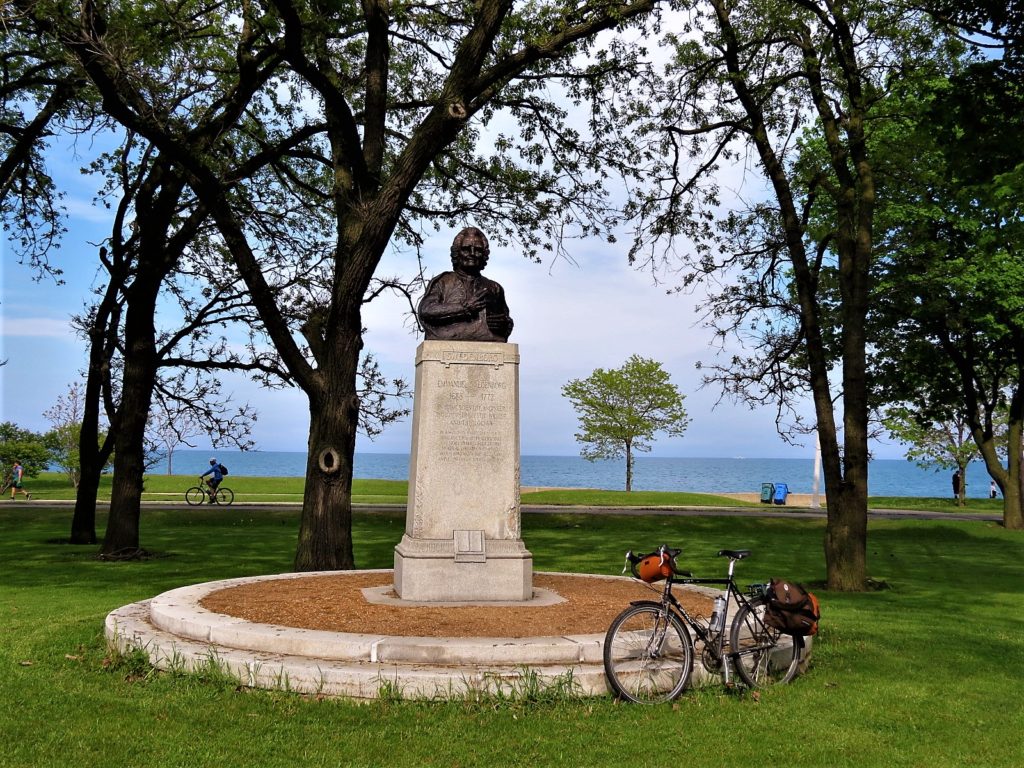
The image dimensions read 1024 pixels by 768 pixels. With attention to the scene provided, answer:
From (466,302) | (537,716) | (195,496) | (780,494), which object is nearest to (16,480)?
(195,496)

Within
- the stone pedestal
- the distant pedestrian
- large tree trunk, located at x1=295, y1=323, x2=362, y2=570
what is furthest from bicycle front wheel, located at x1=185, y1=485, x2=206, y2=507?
the stone pedestal

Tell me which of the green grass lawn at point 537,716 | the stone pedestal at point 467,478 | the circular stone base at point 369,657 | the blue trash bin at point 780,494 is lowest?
the green grass lawn at point 537,716

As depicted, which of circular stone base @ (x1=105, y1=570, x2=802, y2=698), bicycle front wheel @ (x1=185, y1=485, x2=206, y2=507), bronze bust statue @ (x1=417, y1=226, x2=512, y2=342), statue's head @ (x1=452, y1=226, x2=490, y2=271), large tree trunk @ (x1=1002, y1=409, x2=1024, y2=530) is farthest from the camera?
bicycle front wheel @ (x1=185, y1=485, x2=206, y2=507)

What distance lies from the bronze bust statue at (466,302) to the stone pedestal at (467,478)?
35 centimetres

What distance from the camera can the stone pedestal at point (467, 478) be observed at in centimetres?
919

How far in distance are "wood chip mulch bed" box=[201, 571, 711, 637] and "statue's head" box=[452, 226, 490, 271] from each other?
3.75m

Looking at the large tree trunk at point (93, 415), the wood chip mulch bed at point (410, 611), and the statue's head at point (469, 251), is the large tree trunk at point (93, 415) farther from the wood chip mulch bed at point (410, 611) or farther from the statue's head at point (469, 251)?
the statue's head at point (469, 251)

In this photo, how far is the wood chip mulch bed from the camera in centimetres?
765

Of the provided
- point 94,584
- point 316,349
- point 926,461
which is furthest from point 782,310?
point 926,461

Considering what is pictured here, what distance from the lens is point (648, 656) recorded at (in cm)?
672

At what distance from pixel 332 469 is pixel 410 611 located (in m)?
4.99

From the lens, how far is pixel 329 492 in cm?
1314

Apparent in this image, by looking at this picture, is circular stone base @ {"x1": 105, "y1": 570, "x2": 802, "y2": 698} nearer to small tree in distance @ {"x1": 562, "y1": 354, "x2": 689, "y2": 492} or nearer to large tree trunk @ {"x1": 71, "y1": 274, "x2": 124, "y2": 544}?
large tree trunk @ {"x1": 71, "y1": 274, "x2": 124, "y2": 544}

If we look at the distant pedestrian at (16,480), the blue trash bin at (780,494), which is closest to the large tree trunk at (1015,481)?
the blue trash bin at (780,494)
